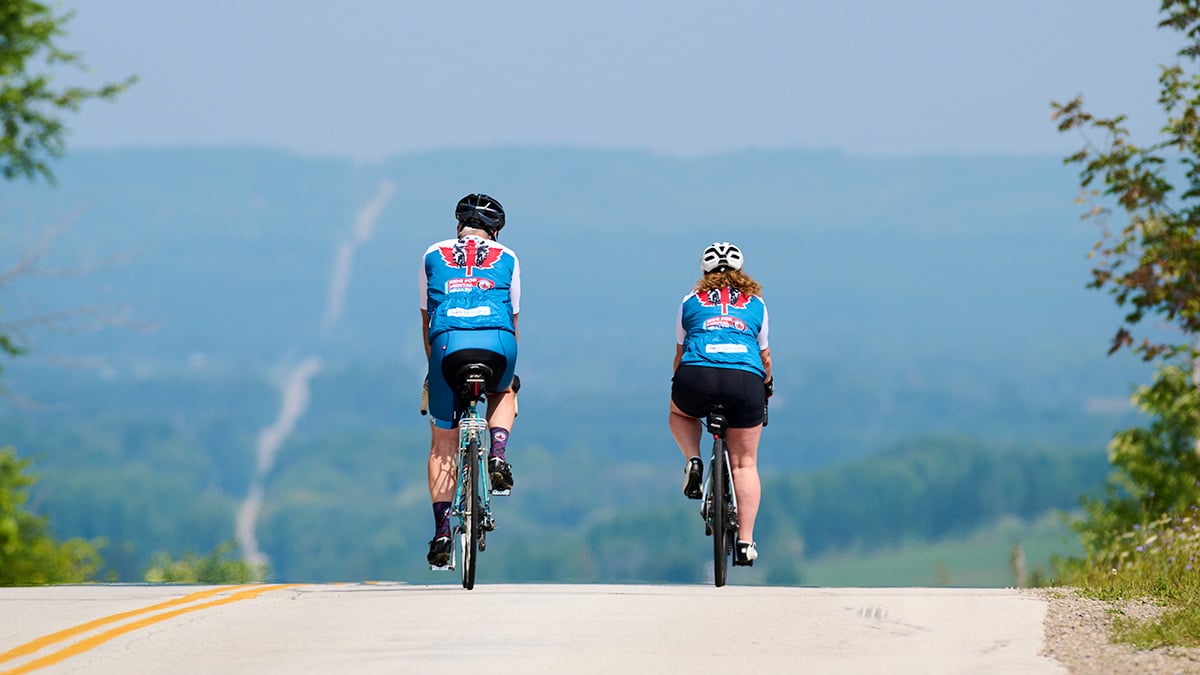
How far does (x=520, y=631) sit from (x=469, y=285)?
2665 mm

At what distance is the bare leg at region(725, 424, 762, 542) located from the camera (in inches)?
496

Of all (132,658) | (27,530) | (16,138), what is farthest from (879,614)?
(27,530)

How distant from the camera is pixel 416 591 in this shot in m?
11.9

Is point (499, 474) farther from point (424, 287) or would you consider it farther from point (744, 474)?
point (744, 474)

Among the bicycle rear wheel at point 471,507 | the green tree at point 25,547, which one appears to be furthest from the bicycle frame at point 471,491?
the green tree at point 25,547

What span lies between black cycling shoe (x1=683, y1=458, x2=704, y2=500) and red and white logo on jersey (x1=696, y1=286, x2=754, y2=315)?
1.09 metres

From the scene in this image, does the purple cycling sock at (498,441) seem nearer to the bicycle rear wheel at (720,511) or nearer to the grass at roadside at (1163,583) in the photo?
the bicycle rear wheel at (720,511)

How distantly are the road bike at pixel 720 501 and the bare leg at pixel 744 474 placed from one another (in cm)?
8

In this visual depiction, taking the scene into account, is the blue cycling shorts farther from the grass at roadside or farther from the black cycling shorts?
the grass at roadside

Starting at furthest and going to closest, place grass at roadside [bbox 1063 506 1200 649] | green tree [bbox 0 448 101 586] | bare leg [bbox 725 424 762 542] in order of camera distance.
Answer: green tree [bbox 0 448 101 586]
bare leg [bbox 725 424 762 542]
grass at roadside [bbox 1063 506 1200 649]

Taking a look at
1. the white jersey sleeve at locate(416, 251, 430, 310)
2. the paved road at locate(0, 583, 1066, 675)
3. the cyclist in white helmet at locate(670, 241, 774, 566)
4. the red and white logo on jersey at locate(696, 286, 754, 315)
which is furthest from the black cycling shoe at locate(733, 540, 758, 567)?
the white jersey sleeve at locate(416, 251, 430, 310)

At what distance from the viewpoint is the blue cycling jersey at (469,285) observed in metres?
11.2

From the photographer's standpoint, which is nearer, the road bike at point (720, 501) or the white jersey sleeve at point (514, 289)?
the white jersey sleeve at point (514, 289)

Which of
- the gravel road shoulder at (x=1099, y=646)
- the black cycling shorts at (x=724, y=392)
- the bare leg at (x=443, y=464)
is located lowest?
the gravel road shoulder at (x=1099, y=646)
